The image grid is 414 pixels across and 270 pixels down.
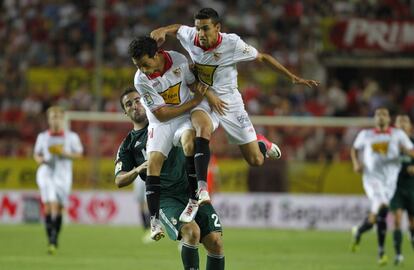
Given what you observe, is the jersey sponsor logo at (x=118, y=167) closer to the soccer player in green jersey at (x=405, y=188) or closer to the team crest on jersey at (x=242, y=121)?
the team crest on jersey at (x=242, y=121)

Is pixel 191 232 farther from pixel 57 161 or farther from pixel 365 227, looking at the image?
pixel 57 161

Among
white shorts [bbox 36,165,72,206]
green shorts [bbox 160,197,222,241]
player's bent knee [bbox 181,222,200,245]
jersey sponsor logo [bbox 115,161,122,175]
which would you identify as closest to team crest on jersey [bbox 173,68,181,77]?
jersey sponsor logo [bbox 115,161,122,175]

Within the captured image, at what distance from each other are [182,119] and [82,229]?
12.0 meters

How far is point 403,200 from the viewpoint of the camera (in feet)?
50.5

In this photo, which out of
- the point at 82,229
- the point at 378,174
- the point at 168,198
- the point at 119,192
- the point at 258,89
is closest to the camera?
the point at 168,198

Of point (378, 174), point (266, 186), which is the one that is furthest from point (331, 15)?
point (378, 174)

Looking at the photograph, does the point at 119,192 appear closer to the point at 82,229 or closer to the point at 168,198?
the point at 82,229

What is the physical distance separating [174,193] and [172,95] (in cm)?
95

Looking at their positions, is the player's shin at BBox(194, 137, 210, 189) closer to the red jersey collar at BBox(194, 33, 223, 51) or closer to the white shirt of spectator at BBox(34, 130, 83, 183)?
the red jersey collar at BBox(194, 33, 223, 51)

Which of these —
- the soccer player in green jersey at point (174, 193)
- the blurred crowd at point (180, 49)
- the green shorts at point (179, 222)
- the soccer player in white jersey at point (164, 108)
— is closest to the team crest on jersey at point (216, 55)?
the soccer player in white jersey at point (164, 108)

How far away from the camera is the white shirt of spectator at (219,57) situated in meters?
10.0

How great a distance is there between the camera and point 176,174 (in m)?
9.70

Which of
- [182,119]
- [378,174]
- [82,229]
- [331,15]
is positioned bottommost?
[82,229]

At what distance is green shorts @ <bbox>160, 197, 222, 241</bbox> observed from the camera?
30.3ft
